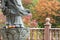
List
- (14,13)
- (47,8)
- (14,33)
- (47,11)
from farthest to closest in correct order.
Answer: (47,11)
(47,8)
(14,13)
(14,33)

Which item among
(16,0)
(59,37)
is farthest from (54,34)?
(16,0)

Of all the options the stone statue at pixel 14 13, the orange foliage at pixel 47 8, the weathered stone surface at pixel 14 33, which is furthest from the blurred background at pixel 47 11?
the weathered stone surface at pixel 14 33

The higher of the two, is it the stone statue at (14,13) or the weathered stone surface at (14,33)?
the stone statue at (14,13)

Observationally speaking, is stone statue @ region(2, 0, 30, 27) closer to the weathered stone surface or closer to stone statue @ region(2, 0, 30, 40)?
stone statue @ region(2, 0, 30, 40)

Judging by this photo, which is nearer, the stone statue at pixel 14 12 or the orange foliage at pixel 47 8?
the stone statue at pixel 14 12

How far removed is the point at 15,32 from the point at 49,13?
1094cm

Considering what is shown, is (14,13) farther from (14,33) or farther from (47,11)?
(47,11)

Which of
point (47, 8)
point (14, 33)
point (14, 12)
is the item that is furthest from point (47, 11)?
point (14, 33)

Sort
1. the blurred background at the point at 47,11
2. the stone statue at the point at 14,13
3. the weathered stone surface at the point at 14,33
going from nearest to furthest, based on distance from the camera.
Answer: the weathered stone surface at the point at 14,33, the stone statue at the point at 14,13, the blurred background at the point at 47,11

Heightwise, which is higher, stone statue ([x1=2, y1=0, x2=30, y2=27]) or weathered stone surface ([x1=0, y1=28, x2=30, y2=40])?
stone statue ([x1=2, y1=0, x2=30, y2=27])

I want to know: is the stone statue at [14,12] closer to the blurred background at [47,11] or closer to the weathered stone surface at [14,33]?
the weathered stone surface at [14,33]

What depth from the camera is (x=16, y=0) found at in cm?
450

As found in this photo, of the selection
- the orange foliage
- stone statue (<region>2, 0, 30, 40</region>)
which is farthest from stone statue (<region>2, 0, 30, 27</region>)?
the orange foliage

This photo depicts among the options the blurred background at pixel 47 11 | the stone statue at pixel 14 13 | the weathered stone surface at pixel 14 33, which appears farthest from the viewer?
the blurred background at pixel 47 11
